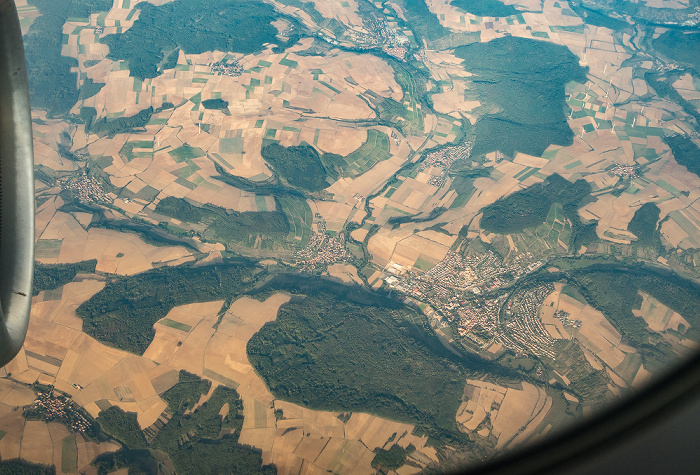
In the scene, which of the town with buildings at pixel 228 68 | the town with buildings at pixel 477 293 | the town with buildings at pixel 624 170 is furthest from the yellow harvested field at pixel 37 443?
the town with buildings at pixel 624 170

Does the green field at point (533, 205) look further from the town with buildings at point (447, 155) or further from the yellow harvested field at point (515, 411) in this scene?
the yellow harvested field at point (515, 411)

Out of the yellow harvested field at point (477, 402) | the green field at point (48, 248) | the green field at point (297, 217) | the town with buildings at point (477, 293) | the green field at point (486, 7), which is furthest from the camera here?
the green field at point (486, 7)

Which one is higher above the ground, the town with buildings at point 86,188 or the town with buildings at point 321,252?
the town with buildings at point 86,188

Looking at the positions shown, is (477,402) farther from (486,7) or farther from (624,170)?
(486,7)

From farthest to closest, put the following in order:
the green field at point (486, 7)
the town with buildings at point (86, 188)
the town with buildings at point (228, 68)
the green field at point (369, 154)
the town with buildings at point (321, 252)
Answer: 1. the green field at point (486, 7)
2. the town with buildings at point (228, 68)
3. the green field at point (369, 154)
4. the town with buildings at point (86, 188)
5. the town with buildings at point (321, 252)

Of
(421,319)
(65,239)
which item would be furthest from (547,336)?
(65,239)

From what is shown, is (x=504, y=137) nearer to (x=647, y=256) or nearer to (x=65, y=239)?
(x=647, y=256)

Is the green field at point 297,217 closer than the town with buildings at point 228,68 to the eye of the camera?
Yes

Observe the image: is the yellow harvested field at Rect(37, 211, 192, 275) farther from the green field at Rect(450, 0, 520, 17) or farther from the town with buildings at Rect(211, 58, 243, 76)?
the green field at Rect(450, 0, 520, 17)

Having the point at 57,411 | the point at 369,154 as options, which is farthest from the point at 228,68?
the point at 57,411
